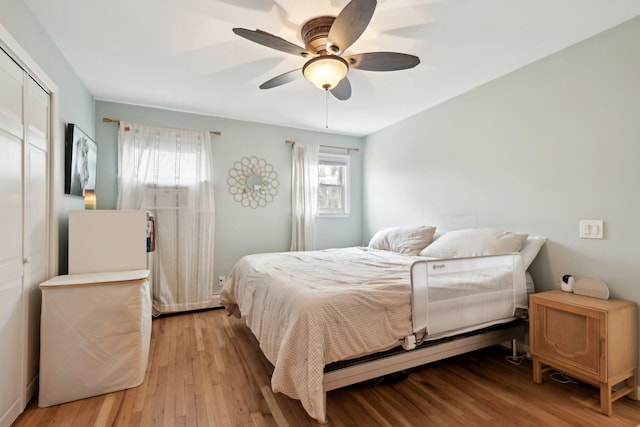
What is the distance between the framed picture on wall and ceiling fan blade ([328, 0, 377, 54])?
7.11 feet

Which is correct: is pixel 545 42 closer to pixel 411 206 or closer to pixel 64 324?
pixel 411 206

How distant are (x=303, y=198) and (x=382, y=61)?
244cm

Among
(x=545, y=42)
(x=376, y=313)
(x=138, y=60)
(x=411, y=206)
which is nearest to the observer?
(x=376, y=313)

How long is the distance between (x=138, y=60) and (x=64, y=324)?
2005 mm

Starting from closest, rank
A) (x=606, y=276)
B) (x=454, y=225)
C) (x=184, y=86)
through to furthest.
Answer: (x=606, y=276), (x=184, y=86), (x=454, y=225)

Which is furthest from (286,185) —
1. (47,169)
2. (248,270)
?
(47,169)

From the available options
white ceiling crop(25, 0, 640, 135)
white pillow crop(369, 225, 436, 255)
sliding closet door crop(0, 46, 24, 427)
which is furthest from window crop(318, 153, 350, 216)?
sliding closet door crop(0, 46, 24, 427)

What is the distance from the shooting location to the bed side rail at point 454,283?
1.77m

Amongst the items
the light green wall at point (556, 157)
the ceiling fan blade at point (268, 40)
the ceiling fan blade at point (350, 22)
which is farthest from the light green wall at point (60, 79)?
the light green wall at point (556, 157)

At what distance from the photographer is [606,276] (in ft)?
6.53

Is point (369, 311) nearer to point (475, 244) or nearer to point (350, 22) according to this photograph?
point (475, 244)

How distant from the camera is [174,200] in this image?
3.44 metres

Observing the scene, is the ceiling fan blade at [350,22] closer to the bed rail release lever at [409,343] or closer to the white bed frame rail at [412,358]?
the bed rail release lever at [409,343]

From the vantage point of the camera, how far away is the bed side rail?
177cm
